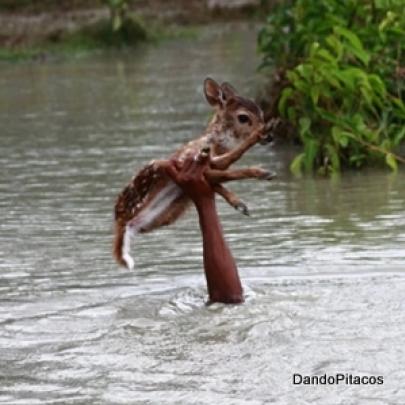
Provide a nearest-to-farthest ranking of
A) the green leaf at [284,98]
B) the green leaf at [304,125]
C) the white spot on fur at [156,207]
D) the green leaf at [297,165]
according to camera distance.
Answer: the white spot on fur at [156,207] → the green leaf at [297,165] → the green leaf at [304,125] → the green leaf at [284,98]

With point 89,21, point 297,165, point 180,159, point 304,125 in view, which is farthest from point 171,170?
point 89,21

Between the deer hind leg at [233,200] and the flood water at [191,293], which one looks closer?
the flood water at [191,293]

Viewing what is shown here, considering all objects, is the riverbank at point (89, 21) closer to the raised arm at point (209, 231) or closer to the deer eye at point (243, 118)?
the deer eye at point (243, 118)

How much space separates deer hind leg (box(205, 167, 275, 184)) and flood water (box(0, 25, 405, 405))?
0.66 meters

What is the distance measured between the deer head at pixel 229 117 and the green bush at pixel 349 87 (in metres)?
3.86

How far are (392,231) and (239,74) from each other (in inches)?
480

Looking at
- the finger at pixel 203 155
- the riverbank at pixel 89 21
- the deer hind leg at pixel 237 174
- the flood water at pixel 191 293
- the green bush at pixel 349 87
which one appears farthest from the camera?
the riverbank at pixel 89 21

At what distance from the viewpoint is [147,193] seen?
7219 millimetres

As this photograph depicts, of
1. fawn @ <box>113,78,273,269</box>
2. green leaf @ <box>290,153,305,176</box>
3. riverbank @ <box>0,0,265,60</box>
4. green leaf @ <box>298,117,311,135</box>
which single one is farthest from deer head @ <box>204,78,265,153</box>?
riverbank @ <box>0,0,265,60</box>

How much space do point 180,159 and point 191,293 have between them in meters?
0.78

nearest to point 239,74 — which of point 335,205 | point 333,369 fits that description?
point 335,205

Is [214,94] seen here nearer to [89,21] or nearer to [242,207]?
[242,207]

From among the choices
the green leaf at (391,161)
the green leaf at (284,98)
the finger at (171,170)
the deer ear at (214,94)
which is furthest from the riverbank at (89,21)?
the finger at (171,170)

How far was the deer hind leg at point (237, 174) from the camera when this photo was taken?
6.69 m
